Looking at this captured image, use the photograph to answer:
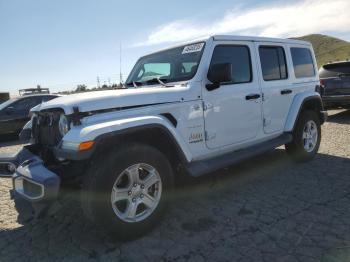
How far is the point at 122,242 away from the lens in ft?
10.8

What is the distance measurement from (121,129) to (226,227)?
4.92 feet

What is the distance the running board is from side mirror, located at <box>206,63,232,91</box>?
876mm

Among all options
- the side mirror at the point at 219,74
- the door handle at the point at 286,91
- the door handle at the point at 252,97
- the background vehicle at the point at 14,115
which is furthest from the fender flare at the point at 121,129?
the background vehicle at the point at 14,115

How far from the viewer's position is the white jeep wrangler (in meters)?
3.07

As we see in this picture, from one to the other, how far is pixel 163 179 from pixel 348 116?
9.50 metres

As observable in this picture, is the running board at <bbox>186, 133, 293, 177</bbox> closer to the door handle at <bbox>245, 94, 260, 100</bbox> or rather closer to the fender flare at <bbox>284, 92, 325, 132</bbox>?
the fender flare at <bbox>284, 92, 325, 132</bbox>

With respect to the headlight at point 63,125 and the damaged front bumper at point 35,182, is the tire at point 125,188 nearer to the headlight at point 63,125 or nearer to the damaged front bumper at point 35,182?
the damaged front bumper at point 35,182

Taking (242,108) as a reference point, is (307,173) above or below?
below

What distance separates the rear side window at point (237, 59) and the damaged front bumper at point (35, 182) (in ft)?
7.78

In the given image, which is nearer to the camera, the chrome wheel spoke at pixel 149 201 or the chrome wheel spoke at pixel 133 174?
the chrome wheel spoke at pixel 133 174

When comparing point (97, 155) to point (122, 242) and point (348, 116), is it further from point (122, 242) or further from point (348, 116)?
point (348, 116)

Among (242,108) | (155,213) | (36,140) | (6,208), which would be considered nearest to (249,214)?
(155,213)

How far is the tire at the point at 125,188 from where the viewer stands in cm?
303

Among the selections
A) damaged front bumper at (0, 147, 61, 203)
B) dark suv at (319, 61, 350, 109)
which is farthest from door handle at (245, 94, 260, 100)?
dark suv at (319, 61, 350, 109)
